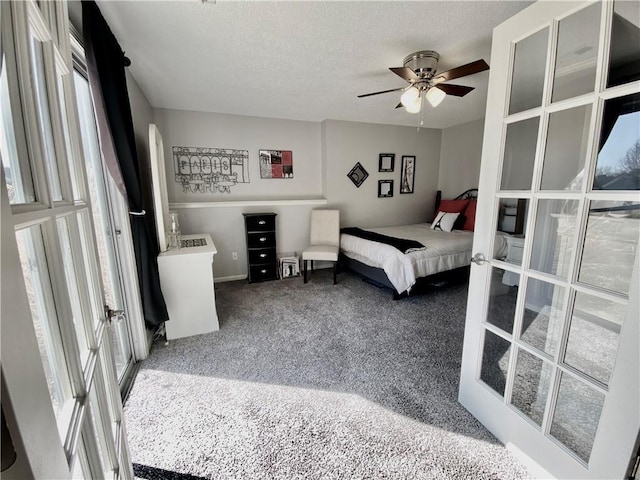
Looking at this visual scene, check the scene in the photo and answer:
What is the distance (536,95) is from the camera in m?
1.19

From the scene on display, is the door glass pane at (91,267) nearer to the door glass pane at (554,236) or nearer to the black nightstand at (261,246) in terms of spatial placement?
the door glass pane at (554,236)

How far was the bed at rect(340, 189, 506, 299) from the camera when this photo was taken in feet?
10.1

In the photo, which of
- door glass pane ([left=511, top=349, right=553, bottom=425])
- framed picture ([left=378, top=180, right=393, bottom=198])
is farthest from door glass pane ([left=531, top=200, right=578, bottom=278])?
framed picture ([left=378, top=180, right=393, bottom=198])

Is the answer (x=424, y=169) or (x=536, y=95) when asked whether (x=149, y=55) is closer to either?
(x=536, y=95)

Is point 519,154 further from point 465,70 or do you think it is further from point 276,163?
point 276,163

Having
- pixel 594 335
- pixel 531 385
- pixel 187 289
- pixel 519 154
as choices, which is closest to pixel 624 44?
pixel 519 154

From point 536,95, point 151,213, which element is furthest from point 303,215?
point 536,95

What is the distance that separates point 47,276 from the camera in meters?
0.63

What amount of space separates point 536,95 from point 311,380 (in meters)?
2.04

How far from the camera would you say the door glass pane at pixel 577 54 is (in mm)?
1005

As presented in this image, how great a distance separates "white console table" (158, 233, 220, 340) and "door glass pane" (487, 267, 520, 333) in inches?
82.4

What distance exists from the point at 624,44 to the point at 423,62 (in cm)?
138

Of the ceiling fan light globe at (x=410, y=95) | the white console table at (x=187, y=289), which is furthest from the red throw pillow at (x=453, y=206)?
the white console table at (x=187, y=289)

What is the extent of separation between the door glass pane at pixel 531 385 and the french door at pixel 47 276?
1654 mm
